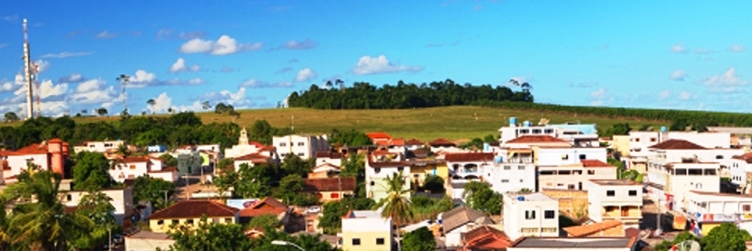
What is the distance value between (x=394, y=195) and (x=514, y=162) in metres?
13.3

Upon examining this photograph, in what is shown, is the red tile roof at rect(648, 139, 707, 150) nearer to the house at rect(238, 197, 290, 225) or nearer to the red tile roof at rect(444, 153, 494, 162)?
the red tile roof at rect(444, 153, 494, 162)

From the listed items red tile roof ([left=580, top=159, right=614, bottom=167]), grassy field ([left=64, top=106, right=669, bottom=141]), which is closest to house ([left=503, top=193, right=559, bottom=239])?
red tile roof ([left=580, top=159, right=614, bottom=167])

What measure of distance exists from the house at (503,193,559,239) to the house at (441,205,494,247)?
142 inches

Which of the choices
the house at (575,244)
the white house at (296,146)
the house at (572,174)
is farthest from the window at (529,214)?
the white house at (296,146)

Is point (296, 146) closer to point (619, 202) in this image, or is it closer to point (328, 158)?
point (328, 158)

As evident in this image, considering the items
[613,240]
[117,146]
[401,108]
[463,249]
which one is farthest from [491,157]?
[401,108]

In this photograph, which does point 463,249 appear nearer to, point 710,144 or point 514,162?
point 514,162

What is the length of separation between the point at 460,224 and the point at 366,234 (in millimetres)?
9370

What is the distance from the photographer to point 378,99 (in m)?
149

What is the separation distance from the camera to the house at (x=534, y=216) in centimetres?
3959

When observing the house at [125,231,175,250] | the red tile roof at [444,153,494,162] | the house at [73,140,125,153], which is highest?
the house at [73,140,125,153]

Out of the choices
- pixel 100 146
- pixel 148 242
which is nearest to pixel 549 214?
pixel 148 242

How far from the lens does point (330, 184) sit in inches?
2458

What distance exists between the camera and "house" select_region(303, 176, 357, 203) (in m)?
61.1
